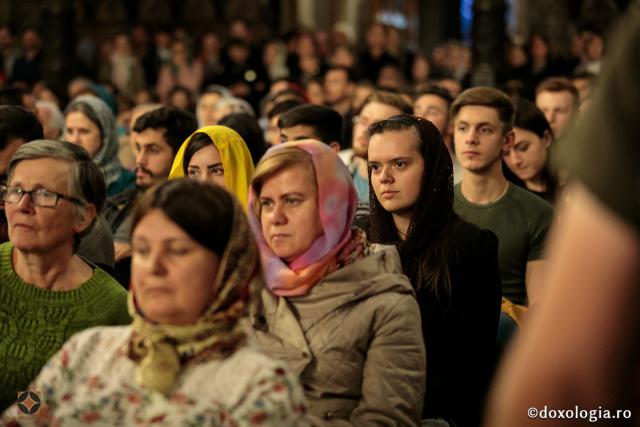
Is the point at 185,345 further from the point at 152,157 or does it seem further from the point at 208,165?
the point at 152,157

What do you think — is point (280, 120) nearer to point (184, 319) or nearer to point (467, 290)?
point (467, 290)

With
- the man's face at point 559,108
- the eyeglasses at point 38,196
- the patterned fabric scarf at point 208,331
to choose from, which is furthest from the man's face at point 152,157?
the patterned fabric scarf at point 208,331

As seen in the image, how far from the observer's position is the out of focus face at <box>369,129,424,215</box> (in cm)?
409

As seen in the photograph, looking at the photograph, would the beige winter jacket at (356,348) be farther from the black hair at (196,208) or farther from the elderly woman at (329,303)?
the black hair at (196,208)

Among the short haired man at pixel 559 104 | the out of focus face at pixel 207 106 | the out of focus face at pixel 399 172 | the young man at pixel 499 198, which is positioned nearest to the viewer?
the out of focus face at pixel 399 172

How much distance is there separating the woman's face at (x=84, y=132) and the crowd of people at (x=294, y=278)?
81 centimetres

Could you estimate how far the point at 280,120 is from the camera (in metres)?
5.89

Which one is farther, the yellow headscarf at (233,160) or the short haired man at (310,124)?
the short haired man at (310,124)

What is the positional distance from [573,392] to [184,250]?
1.32 meters

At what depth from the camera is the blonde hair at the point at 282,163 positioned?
3.11 meters

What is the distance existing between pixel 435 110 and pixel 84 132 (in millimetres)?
2237

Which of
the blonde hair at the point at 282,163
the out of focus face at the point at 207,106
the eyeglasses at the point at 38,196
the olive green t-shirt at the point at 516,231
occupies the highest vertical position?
the blonde hair at the point at 282,163

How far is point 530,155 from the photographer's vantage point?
6.14 metres

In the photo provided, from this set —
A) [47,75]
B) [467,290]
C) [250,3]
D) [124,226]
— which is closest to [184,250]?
[467,290]
